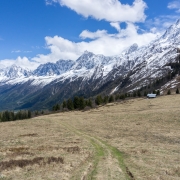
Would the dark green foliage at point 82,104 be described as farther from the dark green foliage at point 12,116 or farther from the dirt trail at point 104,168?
the dirt trail at point 104,168

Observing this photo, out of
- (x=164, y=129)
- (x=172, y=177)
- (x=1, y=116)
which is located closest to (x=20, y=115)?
(x=1, y=116)

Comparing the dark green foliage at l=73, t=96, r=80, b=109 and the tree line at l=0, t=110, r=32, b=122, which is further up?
the dark green foliage at l=73, t=96, r=80, b=109

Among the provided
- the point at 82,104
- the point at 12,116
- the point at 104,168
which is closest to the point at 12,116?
the point at 12,116

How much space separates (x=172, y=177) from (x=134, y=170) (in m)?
3.61

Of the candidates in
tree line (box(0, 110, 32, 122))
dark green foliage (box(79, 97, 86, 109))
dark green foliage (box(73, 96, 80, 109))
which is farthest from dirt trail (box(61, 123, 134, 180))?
tree line (box(0, 110, 32, 122))

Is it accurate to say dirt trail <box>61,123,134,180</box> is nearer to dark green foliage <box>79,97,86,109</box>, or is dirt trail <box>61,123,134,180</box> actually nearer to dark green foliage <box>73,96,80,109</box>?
dark green foliage <box>79,97,86,109</box>

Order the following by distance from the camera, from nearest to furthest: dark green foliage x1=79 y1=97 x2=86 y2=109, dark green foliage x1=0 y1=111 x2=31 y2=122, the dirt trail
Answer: the dirt trail
dark green foliage x1=79 y1=97 x2=86 y2=109
dark green foliage x1=0 y1=111 x2=31 y2=122

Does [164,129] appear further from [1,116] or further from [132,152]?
[1,116]

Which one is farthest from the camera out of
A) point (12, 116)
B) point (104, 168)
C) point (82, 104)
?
point (12, 116)

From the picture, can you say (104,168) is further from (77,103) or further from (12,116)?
(12,116)

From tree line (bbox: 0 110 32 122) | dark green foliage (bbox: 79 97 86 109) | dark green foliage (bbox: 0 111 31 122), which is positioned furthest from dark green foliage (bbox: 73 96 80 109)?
dark green foliage (bbox: 0 111 31 122)

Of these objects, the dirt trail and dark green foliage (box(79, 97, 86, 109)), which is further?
dark green foliage (box(79, 97, 86, 109))

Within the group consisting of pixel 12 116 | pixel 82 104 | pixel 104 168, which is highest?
pixel 82 104

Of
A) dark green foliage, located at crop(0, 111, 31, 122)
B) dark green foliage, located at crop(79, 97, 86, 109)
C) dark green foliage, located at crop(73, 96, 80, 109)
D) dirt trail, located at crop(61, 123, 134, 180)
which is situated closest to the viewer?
dirt trail, located at crop(61, 123, 134, 180)
